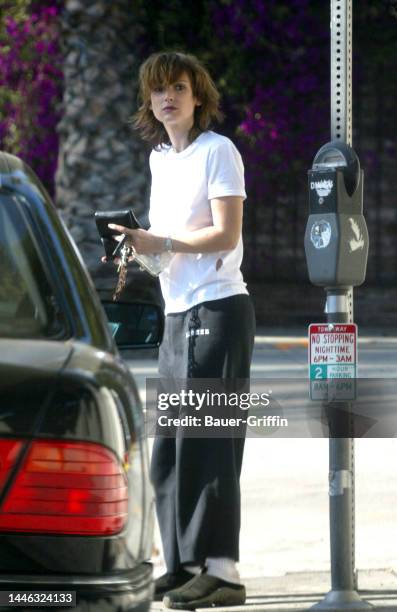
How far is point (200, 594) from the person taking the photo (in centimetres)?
450

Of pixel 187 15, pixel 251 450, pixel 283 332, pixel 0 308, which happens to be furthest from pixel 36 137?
pixel 0 308

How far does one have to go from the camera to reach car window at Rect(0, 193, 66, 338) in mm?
2656

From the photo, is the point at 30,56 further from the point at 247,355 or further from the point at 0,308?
the point at 0,308

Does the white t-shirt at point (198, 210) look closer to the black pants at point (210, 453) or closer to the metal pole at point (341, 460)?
the black pants at point (210, 453)

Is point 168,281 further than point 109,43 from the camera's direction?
No

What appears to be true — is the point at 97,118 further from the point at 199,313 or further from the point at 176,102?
the point at 199,313

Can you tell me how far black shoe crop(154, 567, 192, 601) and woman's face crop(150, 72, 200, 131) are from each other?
59.0 inches

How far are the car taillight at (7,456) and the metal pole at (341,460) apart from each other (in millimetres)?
2267

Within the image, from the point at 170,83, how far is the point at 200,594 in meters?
1.69

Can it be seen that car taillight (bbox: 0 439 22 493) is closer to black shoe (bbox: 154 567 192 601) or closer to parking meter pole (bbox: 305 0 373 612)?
parking meter pole (bbox: 305 0 373 612)

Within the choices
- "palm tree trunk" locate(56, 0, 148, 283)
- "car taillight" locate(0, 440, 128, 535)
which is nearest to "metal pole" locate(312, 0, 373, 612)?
"car taillight" locate(0, 440, 128, 535)

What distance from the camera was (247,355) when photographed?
457 cm

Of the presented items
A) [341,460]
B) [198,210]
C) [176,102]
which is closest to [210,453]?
[341,460]

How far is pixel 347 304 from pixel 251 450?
3409 millimetres
